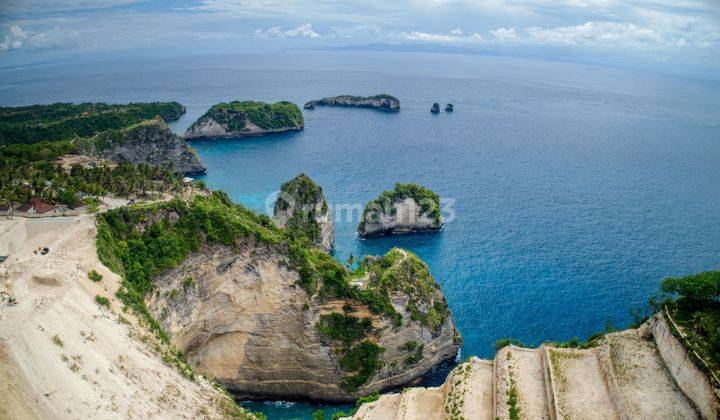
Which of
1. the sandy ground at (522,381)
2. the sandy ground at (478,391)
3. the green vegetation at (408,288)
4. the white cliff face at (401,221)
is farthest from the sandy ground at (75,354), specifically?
the white cliff face at (401,221)

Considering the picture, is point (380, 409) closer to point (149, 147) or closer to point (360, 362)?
point (360, 362)

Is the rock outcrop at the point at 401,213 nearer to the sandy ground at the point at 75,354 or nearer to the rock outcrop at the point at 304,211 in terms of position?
the rock outcrop at the point at 304,211

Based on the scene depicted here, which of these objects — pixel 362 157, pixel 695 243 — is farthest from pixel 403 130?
pixel 695 243

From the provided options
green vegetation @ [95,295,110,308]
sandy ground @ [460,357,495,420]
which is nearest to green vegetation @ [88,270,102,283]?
green vegetation @ [95,295,110,308]

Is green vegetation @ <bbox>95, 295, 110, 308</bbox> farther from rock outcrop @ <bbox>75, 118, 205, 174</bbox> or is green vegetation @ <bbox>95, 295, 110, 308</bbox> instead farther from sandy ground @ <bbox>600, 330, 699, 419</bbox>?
rock outcrop @ <bbox>75, 118, 205, 174</bbox>

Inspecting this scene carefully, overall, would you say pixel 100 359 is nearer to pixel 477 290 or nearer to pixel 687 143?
pixel 477 290
